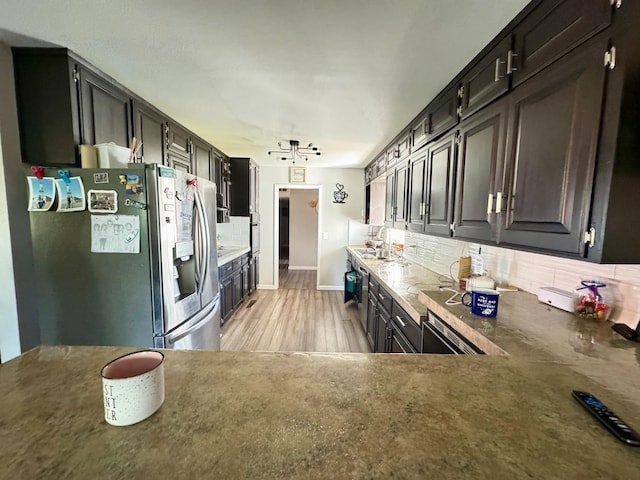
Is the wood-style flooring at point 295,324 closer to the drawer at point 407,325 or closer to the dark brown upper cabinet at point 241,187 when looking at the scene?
the drawer at point 407,325

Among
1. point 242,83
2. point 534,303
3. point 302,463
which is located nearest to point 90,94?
point 242,83

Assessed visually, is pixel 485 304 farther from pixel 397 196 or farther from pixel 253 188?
pixel 253 188

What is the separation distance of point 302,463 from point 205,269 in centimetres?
179

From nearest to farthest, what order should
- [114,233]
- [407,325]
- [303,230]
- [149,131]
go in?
[114,233]
[407,325]
[149,131]
[303,230]

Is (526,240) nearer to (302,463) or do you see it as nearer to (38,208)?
(302,463)

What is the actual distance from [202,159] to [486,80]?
3056 mm

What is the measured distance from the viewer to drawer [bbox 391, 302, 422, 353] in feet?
5.30

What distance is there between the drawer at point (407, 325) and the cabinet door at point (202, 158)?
271 centimetres

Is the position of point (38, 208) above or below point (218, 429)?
above

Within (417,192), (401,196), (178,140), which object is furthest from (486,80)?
(178,140)

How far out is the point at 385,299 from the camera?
2.33 m

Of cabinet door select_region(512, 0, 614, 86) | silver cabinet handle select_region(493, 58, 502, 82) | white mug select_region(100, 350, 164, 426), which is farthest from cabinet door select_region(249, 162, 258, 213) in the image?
white mug select_region(100, 350, 164, 426)

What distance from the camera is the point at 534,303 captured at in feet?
4.66

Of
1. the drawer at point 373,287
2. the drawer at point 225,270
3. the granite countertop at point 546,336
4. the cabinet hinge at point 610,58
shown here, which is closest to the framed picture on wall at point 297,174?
the drawer at point 225,270
